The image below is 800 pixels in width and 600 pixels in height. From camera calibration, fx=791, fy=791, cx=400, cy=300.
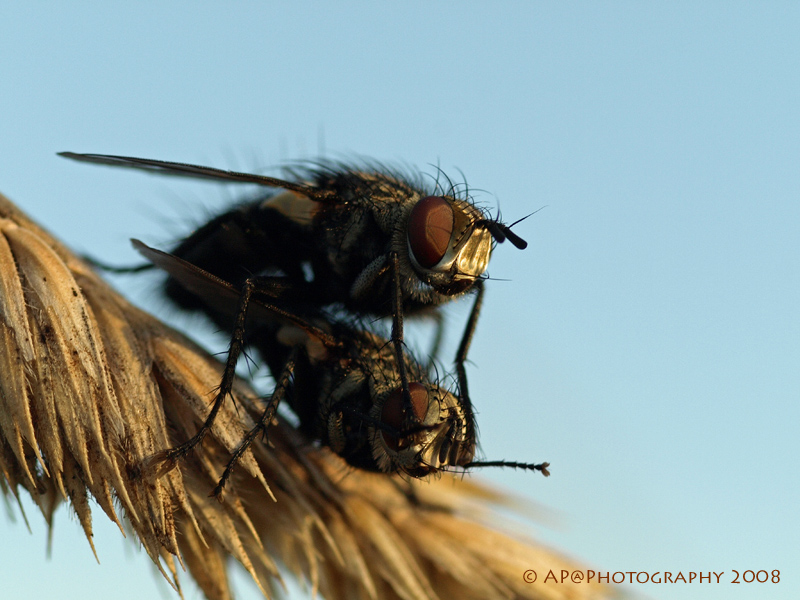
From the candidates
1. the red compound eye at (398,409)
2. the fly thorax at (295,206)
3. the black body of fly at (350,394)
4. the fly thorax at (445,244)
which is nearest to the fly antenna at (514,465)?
the black body of fly at (350,394)

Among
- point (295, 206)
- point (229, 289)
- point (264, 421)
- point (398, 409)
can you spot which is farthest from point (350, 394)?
point (295, 206)

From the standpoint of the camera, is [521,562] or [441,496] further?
[441,496]

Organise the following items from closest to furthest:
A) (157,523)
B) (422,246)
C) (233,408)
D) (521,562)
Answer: (157,523) < (233,408) < (422,246) < (521,562)

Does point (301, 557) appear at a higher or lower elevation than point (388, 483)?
lower

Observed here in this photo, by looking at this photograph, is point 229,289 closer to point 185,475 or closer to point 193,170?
point 193,170

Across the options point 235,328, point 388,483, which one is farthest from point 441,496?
point 235,328

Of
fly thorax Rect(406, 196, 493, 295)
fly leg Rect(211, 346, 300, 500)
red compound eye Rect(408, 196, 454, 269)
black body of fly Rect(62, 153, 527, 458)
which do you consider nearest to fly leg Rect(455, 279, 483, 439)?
black body of fly Rect(62, 153, 527, 458)

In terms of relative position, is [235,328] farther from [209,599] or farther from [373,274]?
[209,599]
